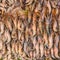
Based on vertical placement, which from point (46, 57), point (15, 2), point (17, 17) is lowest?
point (46, 57)

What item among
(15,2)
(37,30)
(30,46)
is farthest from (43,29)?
(15,2)

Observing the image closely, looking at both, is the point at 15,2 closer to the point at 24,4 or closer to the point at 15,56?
the point at 24,4

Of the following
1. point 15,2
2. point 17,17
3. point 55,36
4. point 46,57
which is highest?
point 15,2

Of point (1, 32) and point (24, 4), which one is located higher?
point (24, 4)

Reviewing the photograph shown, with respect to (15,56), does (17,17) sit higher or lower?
higher

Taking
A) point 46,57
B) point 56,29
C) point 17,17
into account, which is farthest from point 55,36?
point 17,17

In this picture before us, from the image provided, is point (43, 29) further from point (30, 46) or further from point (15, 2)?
point (15, 2)
